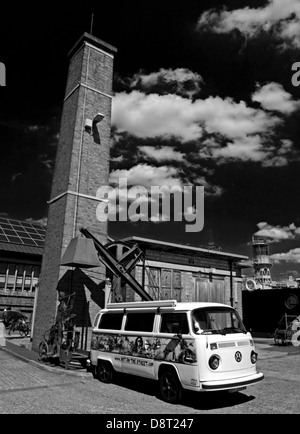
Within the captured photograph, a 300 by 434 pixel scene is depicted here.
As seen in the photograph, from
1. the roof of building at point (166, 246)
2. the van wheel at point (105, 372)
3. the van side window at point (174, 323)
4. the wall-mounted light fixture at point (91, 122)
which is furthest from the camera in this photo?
the roof of building at point (166, 246)

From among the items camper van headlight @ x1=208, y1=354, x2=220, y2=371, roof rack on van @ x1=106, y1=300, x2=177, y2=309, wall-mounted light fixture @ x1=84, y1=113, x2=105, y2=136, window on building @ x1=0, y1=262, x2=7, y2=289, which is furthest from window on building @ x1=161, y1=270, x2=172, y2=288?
window on building @ x1=0, y1=262, x2=7, y2=289

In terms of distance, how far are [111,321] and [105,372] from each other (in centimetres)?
132

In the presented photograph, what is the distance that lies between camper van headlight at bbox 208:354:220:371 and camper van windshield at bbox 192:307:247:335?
0.50m

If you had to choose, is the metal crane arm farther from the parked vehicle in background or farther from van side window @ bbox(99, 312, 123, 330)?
the parked vehicle in background

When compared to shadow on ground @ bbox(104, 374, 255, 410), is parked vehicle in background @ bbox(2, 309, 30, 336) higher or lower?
higher

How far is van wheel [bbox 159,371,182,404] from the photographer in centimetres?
716

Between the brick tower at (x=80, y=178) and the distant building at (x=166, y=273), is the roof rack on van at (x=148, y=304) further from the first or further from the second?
the distant building at (x=166, y=273)

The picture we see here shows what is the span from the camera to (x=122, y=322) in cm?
932

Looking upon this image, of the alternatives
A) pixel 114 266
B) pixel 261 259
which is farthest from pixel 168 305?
pixel 261 259

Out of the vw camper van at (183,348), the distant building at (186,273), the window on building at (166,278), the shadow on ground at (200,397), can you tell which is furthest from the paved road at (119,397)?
the window on building at (166,278)

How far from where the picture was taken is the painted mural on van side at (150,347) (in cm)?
707

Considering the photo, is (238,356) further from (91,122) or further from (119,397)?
(91,122)

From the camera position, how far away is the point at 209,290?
21.0 m
